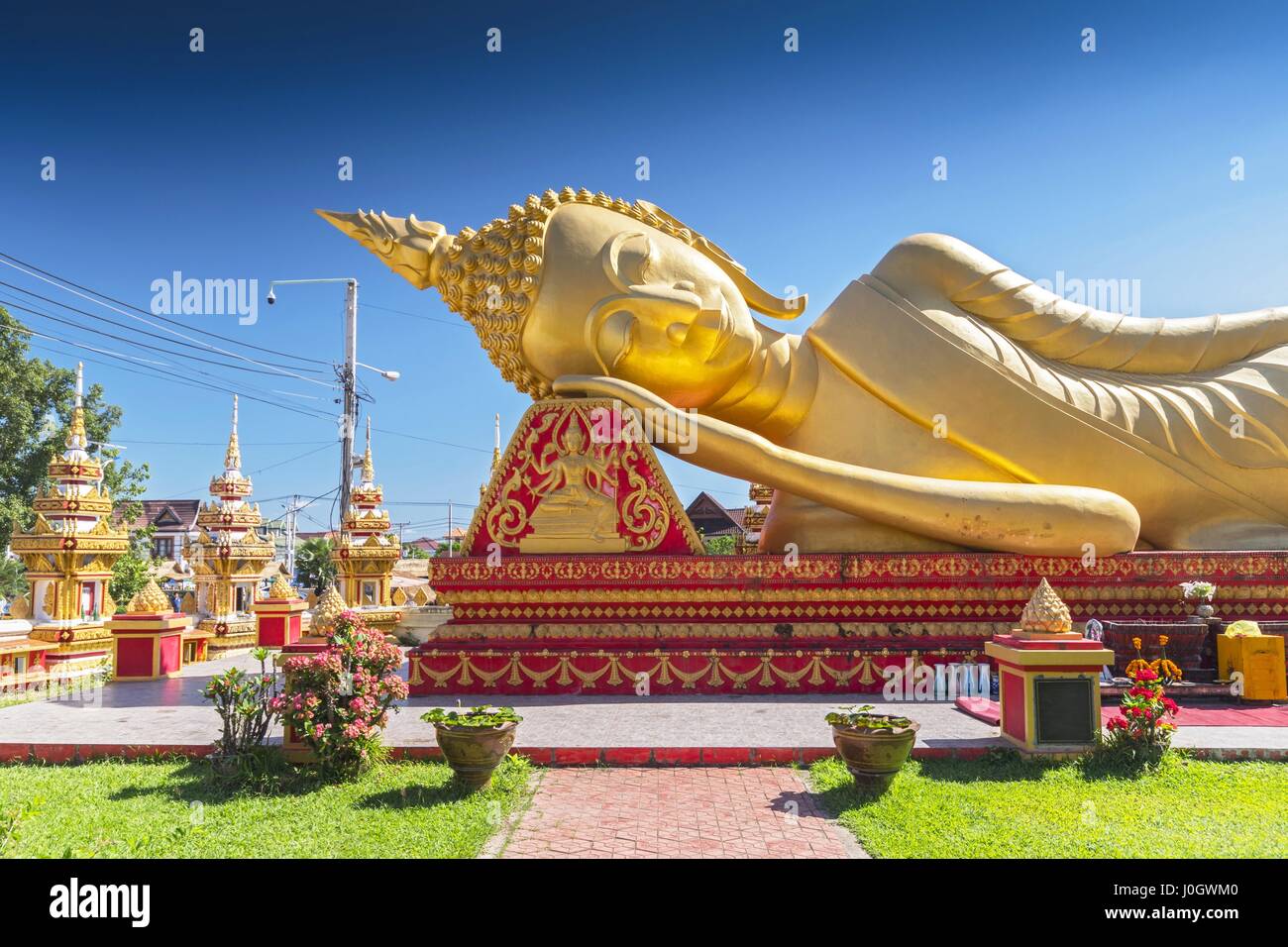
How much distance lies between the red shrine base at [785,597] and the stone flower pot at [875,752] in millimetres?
3744

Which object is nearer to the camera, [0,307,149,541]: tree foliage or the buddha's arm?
the buddha's arm

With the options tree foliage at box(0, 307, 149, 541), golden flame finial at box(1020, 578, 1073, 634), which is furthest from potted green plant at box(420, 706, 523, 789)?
tree foliage at box(0, 307, 149, 541)

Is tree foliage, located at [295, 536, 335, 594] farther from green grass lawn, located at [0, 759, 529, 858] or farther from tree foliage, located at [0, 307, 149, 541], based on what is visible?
green grass lawn, located at [0, 759, 529, 858]

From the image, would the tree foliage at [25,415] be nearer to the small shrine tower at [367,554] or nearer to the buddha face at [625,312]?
the small shrine tower at [367,554]

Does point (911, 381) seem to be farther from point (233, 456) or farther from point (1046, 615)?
point (233, 456)

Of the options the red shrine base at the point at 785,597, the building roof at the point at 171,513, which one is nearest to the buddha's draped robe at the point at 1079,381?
the red shrine base at the point at 785,597

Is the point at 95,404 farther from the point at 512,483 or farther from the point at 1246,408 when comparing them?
the point at 1246,408

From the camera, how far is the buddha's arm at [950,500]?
9.43 metres

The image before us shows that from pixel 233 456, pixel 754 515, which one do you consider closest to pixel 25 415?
pixel 233 456

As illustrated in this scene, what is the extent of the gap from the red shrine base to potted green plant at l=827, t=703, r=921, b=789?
3.69 m

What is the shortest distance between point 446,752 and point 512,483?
462cm

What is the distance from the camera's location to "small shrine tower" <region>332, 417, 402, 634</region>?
1861 cm

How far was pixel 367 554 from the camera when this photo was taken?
18625mm

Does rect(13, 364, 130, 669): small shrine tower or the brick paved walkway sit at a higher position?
rect(13, 364, 130, 669): small shrine tower
